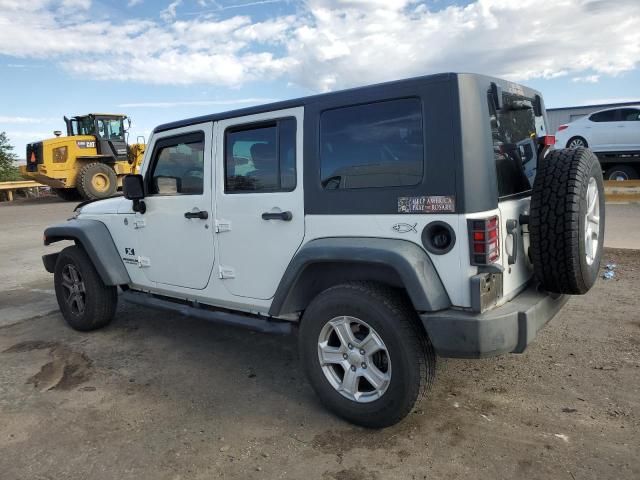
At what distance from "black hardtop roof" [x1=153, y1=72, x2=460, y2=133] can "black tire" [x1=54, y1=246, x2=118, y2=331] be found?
1.52 metres

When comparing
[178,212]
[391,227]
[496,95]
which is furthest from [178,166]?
[496,95]

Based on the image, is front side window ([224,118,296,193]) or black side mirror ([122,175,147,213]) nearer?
front side window ([224,118,296,193])

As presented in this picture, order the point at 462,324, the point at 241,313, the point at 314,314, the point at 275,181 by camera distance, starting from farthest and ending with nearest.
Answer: the point at 241,313, the point at 275,181, the point at 314,314, the point at 462,324

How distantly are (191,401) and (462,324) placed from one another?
1961 millimetres

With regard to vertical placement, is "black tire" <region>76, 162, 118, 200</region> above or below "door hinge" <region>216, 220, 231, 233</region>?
above

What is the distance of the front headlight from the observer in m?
18.9

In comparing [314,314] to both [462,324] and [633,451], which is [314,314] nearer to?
[462,324]

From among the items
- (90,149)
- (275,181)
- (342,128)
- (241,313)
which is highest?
(90,149)

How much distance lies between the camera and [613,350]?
3.99 m

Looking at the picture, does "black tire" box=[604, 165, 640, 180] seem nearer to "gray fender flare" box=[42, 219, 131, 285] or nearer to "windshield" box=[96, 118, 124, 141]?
"gray fender flare" box=[42, 219, 131, 285]

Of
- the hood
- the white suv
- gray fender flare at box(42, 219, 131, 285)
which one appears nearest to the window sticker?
the hood

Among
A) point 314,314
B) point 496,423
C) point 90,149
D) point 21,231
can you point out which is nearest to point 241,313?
point 314,314

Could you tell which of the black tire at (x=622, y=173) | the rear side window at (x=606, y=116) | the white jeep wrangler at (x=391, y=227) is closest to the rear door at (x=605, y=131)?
the rear side window at (x=606, y=116)

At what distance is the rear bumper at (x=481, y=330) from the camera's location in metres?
2.62
